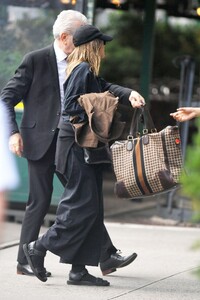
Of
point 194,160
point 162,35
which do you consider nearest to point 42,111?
point 194,160

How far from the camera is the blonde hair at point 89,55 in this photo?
5.89 m

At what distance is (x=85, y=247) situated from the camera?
236 inches

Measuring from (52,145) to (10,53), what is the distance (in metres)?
2.70

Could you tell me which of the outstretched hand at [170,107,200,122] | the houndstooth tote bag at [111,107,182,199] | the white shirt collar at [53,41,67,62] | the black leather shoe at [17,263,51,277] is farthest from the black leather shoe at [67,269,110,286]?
the white shirt collar at [53,41,67,62]

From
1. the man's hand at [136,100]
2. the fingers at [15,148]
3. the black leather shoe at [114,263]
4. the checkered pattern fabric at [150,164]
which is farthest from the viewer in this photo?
the black leather shoe at [114,263]

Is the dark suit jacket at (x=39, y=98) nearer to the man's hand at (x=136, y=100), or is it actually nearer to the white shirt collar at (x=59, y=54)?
the white shirt collar at (x=59, y=54)

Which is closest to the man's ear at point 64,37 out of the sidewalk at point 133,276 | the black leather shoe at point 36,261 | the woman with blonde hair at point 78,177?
the woman with blonde hair at point 78,177

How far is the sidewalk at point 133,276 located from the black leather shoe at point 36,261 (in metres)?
0.08

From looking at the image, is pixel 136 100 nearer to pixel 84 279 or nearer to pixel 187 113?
pixel 187 113

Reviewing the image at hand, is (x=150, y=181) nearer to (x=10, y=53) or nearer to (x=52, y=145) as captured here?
(x=52, y=145)

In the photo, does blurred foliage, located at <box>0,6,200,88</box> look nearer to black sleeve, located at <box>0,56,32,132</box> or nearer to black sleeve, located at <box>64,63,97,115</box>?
black sleeve, located at <box>0,56,32,132</box>

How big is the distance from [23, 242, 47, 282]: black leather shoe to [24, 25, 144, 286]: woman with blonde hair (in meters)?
0.09

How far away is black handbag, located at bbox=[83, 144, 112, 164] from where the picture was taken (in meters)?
5.84

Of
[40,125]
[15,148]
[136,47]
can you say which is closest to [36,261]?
[15,148]
